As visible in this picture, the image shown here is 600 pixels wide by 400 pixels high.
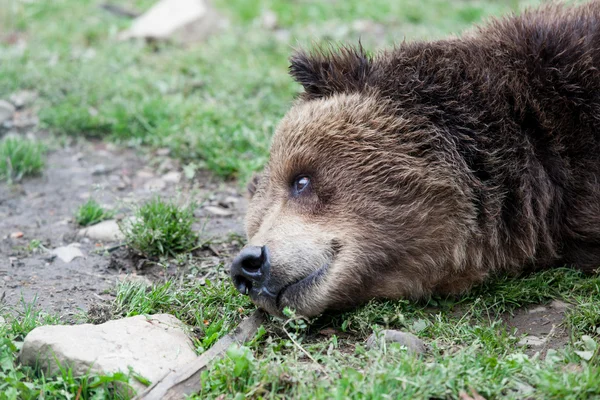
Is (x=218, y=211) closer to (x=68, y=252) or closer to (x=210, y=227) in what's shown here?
(x=210, y=227)

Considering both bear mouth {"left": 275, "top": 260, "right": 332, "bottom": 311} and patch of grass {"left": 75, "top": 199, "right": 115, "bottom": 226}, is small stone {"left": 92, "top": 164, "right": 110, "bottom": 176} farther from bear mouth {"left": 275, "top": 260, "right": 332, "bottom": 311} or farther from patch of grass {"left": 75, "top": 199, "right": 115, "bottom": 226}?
bear mouth {"left": 275, "top": 260, "right": 332, "bottom": 311}

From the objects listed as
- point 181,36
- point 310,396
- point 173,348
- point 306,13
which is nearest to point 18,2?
point 181,36

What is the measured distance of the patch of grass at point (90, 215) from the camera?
6.00 m

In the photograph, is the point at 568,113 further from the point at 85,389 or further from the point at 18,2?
the point at 18,2

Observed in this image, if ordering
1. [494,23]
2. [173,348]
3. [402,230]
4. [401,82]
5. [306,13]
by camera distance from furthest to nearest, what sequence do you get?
[306,13]
[494,23]
[401,82]
[402,230]
[173,348]

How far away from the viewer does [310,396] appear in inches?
138

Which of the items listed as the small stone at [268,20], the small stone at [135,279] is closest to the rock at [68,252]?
the small stone at [135,279]

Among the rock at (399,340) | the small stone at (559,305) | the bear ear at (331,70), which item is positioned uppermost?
the bear ear at (331,70)

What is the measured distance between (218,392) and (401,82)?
2.26 metres

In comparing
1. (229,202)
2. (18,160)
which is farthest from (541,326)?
(18,160)

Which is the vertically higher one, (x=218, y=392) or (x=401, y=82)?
(x=401, y=82)

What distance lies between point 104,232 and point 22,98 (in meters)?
3.15

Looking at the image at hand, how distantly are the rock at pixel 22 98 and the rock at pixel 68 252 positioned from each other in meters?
3.12

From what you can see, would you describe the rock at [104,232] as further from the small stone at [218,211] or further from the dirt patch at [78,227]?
the small stone at [218,211]
